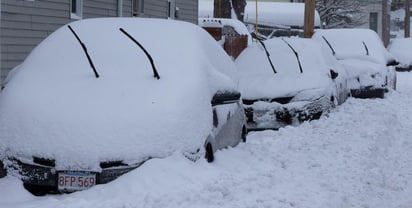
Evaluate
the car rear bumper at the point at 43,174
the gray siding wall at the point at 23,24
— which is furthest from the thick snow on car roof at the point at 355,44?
the car rear bumper at the point at 43,174

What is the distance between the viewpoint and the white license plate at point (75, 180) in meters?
5.89

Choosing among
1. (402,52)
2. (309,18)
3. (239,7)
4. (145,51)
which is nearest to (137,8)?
(309,18)

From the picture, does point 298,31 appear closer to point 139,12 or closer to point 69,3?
point 139,12

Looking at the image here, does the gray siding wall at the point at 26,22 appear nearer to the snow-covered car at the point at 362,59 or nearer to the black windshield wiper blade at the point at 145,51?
the snow-covered car at the point at 362,59

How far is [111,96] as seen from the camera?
6.35 metres

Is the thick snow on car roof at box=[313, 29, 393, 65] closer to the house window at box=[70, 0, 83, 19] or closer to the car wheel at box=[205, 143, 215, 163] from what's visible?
the house window at box=[70, 0, 83, 19]

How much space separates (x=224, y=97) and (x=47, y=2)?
25.3 ft

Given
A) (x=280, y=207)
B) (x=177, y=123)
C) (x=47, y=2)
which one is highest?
(x=47, y=2)

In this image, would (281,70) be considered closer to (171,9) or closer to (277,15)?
(171,9)

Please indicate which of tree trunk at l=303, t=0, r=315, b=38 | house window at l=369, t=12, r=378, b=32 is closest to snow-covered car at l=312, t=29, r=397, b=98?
tree trunk at l=303, t=0, r=315, b=38

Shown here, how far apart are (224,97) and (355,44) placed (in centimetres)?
1075

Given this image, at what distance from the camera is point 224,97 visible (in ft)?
23.6

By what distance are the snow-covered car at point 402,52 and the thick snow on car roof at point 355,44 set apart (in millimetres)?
15807

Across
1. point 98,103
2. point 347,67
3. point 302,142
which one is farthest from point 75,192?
point 347,67
